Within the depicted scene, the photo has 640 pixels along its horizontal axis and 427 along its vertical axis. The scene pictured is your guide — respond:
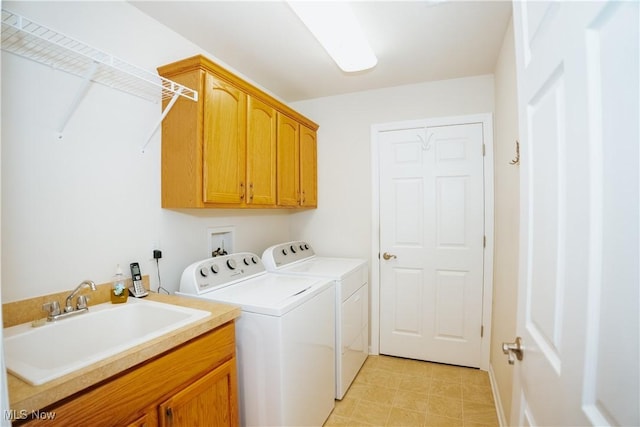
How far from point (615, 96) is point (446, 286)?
244 cm

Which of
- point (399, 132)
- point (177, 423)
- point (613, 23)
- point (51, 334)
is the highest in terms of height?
point (399, 132)

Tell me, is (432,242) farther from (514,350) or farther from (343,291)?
(514,350)

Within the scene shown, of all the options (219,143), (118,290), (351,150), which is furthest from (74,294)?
(351,150)

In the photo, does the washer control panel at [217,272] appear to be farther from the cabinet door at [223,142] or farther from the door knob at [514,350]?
the door knob at [514,350]

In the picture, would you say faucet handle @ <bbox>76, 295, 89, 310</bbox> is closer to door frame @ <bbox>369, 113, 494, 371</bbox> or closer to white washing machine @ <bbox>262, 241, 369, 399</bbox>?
white washing machine @ <bbox>262, 241, 369, 399</bbox>

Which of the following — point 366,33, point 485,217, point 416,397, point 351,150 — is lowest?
point 416,397

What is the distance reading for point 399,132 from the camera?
2738mm

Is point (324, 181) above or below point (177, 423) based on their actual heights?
above

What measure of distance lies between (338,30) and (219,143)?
912 millimetres

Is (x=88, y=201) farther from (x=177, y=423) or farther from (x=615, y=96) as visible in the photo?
(x=615, y=96)

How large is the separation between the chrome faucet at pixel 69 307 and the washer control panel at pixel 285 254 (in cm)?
118

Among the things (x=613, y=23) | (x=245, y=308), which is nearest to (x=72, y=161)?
(x=245, y=308)

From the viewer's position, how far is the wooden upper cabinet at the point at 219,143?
1.65 m

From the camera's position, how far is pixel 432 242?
2.65m
